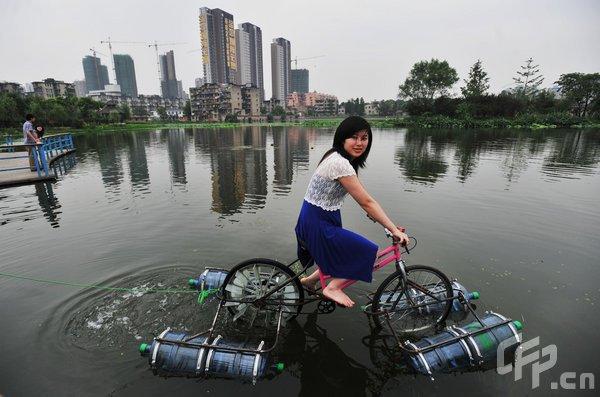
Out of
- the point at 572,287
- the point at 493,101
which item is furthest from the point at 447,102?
the point at 572,287

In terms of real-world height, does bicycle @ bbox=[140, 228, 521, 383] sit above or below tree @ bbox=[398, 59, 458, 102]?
below

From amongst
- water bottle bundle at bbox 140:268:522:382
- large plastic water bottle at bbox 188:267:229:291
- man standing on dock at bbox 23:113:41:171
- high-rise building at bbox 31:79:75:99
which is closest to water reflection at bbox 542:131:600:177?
water bottle bundle at bbox 140:268:522:382

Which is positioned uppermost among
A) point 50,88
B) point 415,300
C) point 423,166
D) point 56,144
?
point 50,88

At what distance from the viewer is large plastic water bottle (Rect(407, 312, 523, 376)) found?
11.5ft

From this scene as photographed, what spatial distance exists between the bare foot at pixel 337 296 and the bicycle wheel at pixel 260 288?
0.48m

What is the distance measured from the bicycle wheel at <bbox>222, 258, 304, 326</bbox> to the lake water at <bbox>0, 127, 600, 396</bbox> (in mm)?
532

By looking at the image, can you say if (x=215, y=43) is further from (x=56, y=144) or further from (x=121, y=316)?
(x=121, y=316)

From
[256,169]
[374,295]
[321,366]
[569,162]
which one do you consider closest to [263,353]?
[321,366]

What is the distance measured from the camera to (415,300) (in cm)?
428

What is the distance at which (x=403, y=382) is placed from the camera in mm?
3545

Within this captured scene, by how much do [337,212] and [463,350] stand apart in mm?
2119

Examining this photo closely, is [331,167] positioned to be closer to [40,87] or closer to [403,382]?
[403,382]

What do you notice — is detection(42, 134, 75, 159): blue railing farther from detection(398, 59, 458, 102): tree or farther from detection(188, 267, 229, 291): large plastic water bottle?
detection(398, 59, 458, 102): tree

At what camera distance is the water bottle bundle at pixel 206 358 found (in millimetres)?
3385
